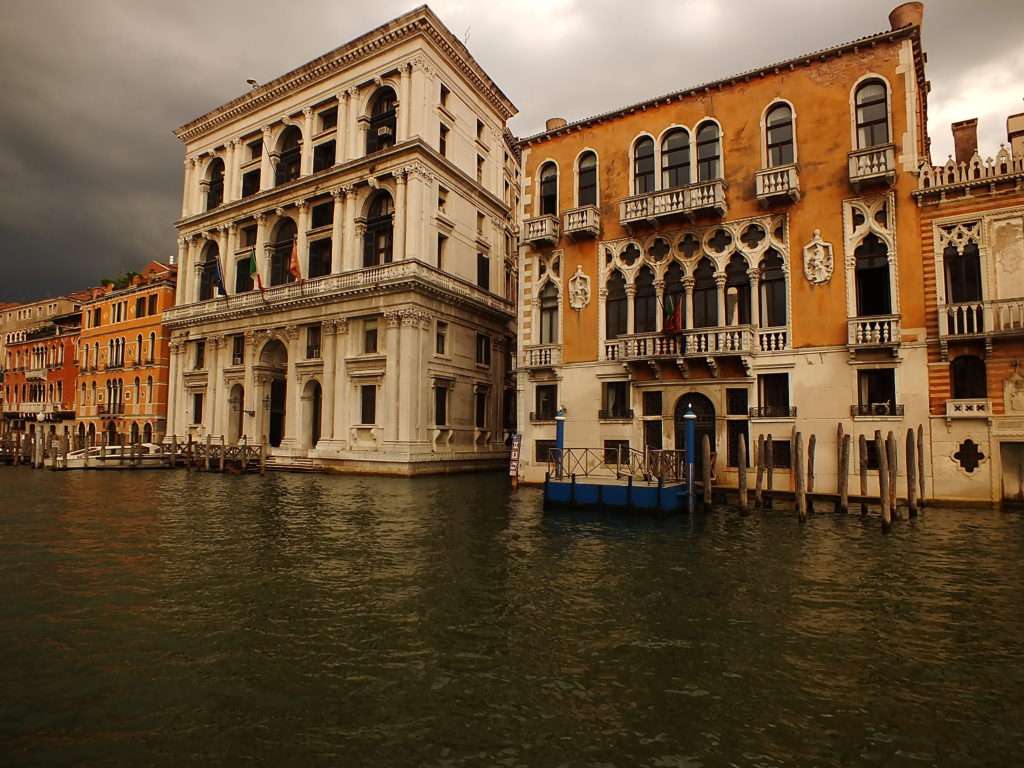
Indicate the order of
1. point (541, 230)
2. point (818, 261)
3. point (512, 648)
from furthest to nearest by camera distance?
point (541, 230) → point (818, 261) → point (512, 648)

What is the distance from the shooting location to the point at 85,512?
16.6 meters

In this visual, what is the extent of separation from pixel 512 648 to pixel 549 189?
64.0 feet

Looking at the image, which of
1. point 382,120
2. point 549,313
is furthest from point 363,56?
point 549,313

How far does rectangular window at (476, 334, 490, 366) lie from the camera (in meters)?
34.1

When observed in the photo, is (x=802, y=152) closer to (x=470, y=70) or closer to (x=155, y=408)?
(x=470, y=70)

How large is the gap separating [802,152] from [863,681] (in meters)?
17.0

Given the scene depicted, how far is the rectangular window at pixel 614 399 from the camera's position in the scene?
70.2 feet

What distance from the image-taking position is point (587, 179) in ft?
75.4

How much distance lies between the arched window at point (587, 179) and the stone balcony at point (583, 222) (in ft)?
2.62

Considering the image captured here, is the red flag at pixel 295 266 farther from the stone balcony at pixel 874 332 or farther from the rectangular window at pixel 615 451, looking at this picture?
the stone balcony at pixel 874 332

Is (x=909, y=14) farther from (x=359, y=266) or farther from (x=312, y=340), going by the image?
(x=312, y=340)

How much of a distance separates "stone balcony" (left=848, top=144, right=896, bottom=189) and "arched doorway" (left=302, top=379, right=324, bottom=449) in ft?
81.9

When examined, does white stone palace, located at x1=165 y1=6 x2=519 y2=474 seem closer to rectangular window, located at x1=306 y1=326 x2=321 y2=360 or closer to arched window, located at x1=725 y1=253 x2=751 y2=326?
rectangular window, located at x1=306 y1=326 x2=321 y2=360

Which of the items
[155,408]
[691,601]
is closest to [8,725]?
[691,601]
